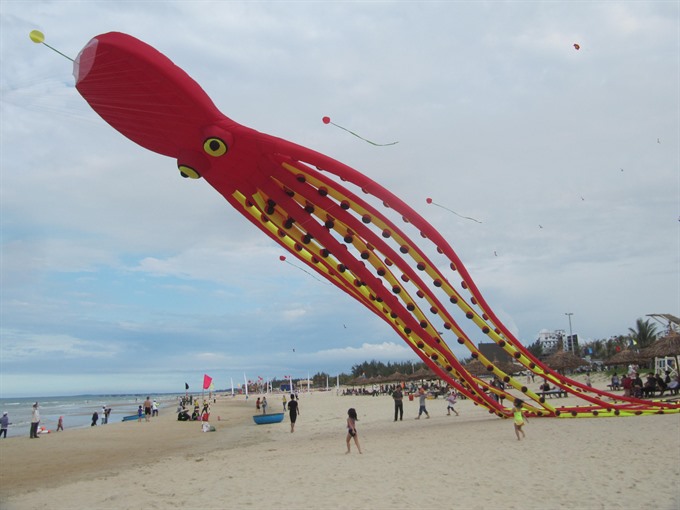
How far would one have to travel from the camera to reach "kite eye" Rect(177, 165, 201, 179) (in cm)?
1005

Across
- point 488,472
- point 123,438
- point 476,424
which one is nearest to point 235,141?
point 488,472

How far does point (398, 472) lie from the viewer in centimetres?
1018

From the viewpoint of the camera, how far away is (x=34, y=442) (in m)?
23.1

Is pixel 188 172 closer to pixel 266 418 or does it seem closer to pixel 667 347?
pixel 266 418

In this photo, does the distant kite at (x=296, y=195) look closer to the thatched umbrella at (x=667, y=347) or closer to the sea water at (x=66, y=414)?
the thatched umbrella at (x=667, y=347)

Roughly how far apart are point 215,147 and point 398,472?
23.3 ft

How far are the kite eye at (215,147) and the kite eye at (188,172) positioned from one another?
654mm

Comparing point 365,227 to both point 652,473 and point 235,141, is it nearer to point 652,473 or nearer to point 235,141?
point 235,141

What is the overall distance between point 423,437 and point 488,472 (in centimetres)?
501

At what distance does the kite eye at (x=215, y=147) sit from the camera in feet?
30.9

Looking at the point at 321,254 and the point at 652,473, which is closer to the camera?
the point at 652,473

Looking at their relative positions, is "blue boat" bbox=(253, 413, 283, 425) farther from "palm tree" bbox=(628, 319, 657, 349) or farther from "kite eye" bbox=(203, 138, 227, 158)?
"palm tree" bbox=(628, 319, 657, 349)

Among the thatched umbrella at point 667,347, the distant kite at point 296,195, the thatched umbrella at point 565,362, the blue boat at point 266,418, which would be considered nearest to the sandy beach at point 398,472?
the distant kite at point 296,195

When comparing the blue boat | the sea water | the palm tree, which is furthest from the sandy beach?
the palm tree
